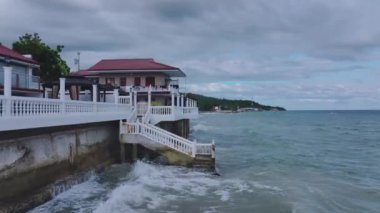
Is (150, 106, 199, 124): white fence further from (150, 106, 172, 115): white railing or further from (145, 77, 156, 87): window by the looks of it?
(145, 77, 156, 87): window

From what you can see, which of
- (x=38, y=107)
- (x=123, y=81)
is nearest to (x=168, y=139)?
(x=38, y=107)

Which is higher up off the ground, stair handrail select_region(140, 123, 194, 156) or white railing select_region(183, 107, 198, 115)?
white railing select_region(183, 107, 198, 115)

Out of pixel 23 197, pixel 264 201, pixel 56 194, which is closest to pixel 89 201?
pixel 56 194

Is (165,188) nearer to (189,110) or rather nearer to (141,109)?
(141,109)

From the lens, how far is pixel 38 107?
1505cm

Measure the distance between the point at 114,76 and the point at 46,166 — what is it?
30.9 metres

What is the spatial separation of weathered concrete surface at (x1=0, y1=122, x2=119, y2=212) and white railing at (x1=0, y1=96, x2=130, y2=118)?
2.53 ft

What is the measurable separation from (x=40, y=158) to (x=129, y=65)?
31.7 m

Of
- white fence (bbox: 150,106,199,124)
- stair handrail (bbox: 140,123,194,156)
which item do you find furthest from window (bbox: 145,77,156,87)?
stair handrail (bbox: 140,123,194,156)

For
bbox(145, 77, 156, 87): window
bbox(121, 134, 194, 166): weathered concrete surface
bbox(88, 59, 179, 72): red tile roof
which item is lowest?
bbox(121, 134, 194, 166): weathered concrete surface

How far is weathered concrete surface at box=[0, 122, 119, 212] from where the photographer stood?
44.6ft

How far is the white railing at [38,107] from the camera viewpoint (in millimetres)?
12874

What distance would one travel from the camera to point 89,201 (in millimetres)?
16344

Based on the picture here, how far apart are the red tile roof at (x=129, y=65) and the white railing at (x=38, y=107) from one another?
959 inches
